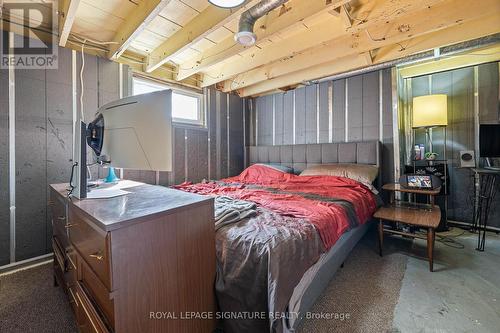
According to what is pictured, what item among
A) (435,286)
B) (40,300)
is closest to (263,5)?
(435,286)

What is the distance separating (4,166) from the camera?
2039 millimetres

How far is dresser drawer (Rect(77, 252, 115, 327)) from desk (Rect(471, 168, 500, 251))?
133 inches

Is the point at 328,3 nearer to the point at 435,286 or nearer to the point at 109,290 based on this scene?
the point at 109,290

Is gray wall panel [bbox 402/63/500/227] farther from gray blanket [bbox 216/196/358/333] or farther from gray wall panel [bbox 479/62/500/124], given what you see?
gray blanket [bbox 216/196/358/333]

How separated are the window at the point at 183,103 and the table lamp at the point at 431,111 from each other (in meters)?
3.18

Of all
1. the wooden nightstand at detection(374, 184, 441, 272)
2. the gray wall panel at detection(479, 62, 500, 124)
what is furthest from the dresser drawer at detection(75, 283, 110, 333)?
the gray wall panel at detection(479, 62, 500, 124)

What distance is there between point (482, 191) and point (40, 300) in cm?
458

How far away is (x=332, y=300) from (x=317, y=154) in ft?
7.48

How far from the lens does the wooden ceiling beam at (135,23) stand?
1.77m

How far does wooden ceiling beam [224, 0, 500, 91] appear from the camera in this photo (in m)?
1.90

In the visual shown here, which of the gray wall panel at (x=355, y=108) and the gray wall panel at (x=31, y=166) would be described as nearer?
the gray wall panel at (x=31, y=166)

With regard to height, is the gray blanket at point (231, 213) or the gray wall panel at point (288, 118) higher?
the gray wall panel at point (288, 118)

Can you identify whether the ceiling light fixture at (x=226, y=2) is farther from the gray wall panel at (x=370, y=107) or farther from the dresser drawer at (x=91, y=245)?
the gray wall panel at (x=370, y=107)

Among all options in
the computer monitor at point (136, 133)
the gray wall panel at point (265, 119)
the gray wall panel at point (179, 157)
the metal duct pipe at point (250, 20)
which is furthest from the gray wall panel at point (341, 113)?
the computer monitor at point (136, 133)
